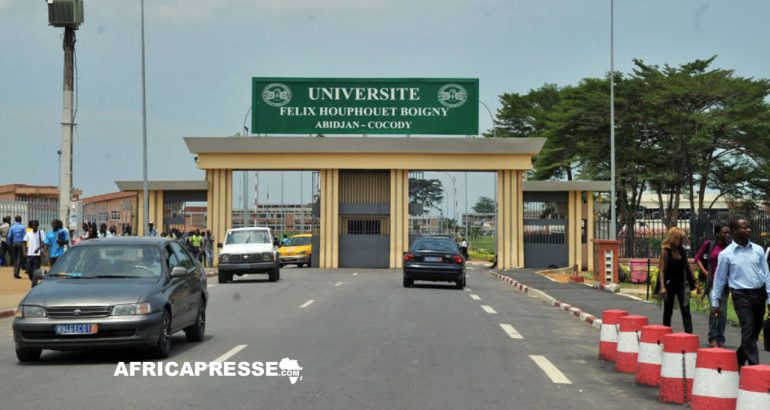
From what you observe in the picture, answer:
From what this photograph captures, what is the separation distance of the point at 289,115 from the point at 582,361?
31940 millimetres

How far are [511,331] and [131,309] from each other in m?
6.74

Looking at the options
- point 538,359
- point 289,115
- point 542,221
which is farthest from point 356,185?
point 538,359

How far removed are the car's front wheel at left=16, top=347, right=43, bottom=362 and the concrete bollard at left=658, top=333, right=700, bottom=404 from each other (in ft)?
23.4

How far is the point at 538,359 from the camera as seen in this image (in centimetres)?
1181

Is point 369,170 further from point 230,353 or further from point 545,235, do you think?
point 230,353

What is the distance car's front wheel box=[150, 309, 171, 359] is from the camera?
11.2 meters

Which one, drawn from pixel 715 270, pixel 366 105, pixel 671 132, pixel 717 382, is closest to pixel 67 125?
pixel 366 105

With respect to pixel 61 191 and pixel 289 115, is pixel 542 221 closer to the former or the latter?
pixel 289 115

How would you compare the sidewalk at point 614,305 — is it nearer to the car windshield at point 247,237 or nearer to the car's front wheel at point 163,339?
the car's front wheel at point 163,339

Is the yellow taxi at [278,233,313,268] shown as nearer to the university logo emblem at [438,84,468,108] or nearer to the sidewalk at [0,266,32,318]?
the university logo emblem at [438,84,468,108]

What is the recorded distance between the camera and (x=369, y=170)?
1748 inches

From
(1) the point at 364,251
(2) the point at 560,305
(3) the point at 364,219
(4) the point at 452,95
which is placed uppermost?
(4) the point at 452,95

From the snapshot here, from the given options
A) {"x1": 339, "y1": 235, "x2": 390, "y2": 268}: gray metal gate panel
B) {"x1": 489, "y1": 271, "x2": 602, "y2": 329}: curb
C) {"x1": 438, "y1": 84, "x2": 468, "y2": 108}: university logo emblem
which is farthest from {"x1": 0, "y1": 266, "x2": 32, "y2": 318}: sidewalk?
{"x1": 438, "y1": 84, "x2": 468, "y2": 108}: university logo emblem

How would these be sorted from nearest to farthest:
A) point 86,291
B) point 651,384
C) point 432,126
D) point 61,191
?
point 651,384
point 86,291
point 61,191
point 432,126
